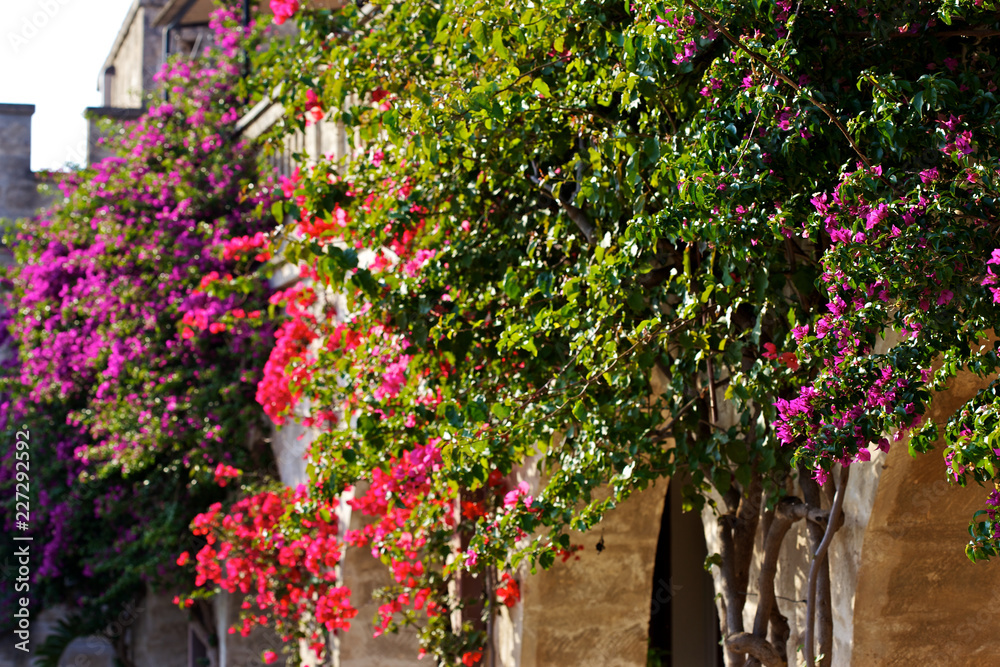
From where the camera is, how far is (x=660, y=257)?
318 centimetres

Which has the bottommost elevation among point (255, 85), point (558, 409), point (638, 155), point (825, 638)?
point (825, 638)

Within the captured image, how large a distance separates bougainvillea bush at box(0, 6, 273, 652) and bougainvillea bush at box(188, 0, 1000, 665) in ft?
Answer: 9.37

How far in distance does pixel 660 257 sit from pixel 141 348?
5.00 metres

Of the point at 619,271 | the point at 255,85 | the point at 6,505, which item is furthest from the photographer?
the point at 6,505

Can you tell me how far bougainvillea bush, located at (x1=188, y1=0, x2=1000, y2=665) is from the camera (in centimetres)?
198

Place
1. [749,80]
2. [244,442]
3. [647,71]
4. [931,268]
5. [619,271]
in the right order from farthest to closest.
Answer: [244,442] < [619,271] < [647,71] < [749,80] < [931,268]

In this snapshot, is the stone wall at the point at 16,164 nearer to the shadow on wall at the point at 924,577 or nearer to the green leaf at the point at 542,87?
the green leaf at the point at 542,87

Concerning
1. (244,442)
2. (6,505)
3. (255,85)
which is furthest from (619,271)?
(6,505)

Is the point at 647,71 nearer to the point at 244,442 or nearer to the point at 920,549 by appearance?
the point at 920,549

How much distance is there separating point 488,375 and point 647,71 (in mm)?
1304

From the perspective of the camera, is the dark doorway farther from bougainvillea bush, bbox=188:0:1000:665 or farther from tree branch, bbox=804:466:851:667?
tree branch, bbox=804:466:851:667

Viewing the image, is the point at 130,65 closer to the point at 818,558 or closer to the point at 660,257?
the point at 660,257

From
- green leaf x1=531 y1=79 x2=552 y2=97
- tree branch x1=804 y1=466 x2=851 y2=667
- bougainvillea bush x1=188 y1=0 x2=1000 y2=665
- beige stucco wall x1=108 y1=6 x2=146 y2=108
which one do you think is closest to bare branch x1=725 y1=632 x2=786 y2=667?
bougainvillea bush x1=188 y1=0 x2=1000 y2=665

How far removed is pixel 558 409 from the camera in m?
2.85
